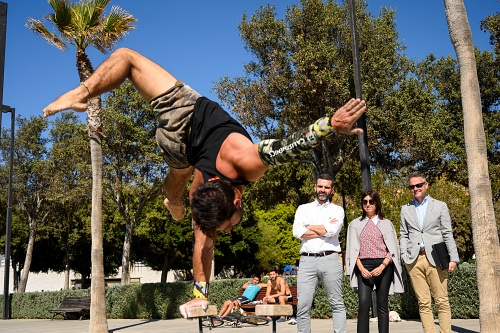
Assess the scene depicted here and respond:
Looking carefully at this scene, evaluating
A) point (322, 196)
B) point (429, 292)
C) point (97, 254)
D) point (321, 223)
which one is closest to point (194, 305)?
point (321, 223)

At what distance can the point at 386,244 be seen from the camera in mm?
7375

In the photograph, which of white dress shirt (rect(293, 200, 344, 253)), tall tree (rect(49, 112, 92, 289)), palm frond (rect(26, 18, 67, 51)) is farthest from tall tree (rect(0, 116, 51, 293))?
white dress shirt (rect(293, 200, 344, 253))

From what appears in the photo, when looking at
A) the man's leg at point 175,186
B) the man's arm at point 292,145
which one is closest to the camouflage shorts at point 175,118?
the man's leg at point 175,186

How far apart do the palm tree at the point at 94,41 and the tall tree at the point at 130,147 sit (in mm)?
9752

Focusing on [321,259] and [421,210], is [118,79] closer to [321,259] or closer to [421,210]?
[321,259]

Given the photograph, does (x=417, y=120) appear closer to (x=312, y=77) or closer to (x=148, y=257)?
(x=312, y=77)

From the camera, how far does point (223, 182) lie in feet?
12.1

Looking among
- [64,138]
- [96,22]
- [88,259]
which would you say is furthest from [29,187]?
[96,22]

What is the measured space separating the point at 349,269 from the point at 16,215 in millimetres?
40495

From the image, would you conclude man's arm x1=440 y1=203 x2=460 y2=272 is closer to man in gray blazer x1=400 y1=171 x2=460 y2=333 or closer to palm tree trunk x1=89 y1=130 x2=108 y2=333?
man in gray blazer x1=400 y1=171 x2=460 y2=333

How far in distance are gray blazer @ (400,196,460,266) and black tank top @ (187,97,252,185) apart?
14.3 feet

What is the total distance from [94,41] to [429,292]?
10.9 meters

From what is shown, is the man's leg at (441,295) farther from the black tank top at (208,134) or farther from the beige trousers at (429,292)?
the black tank top at (208,134)

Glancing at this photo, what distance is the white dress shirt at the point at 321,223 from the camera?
7227 mm
